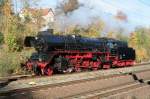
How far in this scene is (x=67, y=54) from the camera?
23.9 m

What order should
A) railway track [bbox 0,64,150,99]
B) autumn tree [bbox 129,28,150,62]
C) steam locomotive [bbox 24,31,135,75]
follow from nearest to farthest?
railway track [bbox 0,64,150,99] < steam locomotive [bbox 24,31,135,75] < autumn tree [bbox 129,28,150,62]

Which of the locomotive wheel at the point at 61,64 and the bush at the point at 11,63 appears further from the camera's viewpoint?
the locomotive wheel at the point at 61,64

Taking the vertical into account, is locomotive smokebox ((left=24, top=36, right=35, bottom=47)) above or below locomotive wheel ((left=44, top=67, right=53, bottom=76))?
above

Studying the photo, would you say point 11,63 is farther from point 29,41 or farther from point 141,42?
point 141,42

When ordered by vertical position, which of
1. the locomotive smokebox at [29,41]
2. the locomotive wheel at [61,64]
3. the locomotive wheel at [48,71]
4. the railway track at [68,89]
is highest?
the locomotive smokebox at [29,41]

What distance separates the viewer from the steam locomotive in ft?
74.1

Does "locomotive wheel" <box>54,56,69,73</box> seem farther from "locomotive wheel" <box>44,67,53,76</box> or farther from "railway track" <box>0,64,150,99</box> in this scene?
"railway track" <box>0,64,150,99</box>

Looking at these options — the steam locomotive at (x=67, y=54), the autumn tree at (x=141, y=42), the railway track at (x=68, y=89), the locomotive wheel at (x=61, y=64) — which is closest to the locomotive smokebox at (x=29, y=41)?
the steam locomotive at (x=67, y=54)

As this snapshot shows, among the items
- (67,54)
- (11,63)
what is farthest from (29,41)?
(67,54)

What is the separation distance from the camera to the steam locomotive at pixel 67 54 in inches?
890

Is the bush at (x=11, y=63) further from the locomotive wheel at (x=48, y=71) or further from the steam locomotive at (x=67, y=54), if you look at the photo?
the locomotive wheel at (x=48, y=71)

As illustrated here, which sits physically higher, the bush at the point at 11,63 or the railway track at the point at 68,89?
the bush at the point at 11,63

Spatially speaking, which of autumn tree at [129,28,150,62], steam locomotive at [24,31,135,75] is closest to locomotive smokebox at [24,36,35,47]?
steam locomotive at [24,31,135,75]

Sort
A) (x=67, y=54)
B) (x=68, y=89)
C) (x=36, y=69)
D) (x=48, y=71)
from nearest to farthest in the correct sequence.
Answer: (x=68, y=89)
(x=48, y=71)
(x=36, y=69)
(x=67, y=54)
